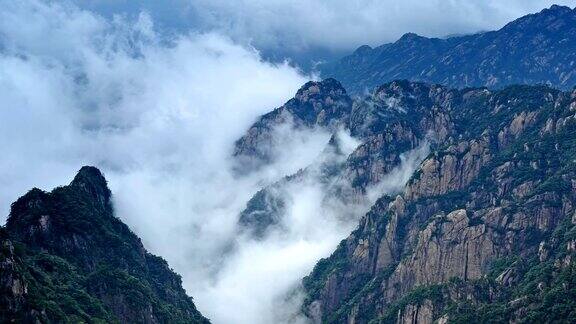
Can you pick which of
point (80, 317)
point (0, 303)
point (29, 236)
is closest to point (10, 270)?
point (0, 303)

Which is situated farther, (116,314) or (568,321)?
(116,314)

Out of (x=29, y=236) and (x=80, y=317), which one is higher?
(x=29, y=236)

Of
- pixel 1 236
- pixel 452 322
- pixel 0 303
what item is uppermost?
pixel 452 322

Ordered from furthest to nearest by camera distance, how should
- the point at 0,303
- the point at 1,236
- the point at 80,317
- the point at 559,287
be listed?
the point at 559,287 < the point at 80,317 < the point at 1,236 < the point at 0,303

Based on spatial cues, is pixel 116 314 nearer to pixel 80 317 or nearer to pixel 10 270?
pixel 80 317

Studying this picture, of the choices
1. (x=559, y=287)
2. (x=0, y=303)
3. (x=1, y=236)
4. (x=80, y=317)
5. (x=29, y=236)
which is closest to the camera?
(x=0, y=303)

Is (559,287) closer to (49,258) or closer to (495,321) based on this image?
(495,321)

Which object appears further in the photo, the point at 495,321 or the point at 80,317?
the point at 495,321

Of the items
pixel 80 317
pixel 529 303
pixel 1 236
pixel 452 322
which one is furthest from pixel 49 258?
pixel 529 303

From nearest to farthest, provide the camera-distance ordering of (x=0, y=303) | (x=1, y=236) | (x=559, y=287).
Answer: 1. (x=0, y=303)
2. (x=1, y=236)
3. (x=559, y=287)
